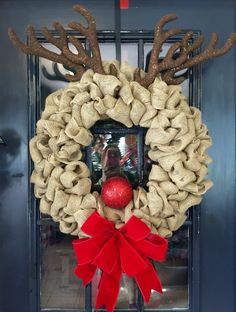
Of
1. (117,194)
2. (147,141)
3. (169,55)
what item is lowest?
(117,194)

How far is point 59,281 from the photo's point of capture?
0.97 metres

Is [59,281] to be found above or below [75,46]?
below

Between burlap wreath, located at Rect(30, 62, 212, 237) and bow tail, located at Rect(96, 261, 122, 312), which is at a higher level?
burlap wreath, located at Rect(30, 62, 212, 237)

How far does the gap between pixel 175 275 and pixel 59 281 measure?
30 centimetres

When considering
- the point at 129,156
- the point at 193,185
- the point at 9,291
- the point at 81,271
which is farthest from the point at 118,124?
the point at 9,291

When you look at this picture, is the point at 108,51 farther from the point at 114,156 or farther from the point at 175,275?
the point at 175,275

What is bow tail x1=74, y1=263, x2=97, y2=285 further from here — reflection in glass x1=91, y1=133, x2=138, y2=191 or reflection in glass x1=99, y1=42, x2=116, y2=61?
reflection in glass x1=99, y1=42, x2=116, y2=61

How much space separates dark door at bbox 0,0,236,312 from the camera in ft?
3.11

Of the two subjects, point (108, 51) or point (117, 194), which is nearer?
point (117, 194)

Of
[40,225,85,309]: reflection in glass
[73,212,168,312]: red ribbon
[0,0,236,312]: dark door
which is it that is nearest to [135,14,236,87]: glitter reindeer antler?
[0,0,236,312]: dark door

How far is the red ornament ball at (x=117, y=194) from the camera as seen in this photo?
2.52 ft

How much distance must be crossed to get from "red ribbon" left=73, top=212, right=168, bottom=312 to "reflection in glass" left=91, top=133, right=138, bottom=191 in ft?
0.54

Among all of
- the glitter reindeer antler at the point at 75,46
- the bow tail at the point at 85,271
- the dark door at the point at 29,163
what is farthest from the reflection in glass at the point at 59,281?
the glitter reindeer antler at the point at 75,46

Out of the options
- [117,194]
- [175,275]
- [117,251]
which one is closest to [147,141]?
[117,194]
